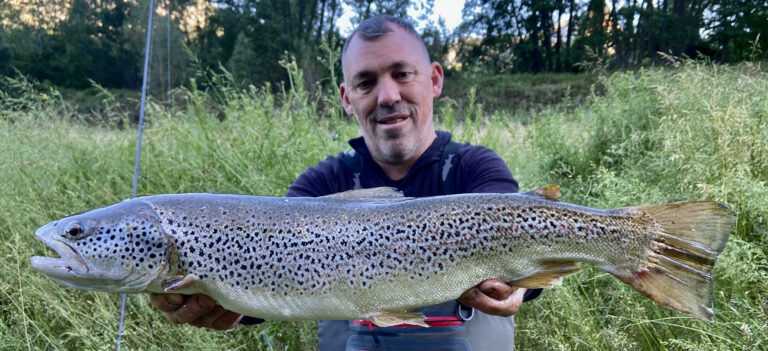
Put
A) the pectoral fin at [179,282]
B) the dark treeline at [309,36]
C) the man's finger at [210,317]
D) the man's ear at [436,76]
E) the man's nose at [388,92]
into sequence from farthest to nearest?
the dark treeline at [309,36] < the man's ear at [436,76] < the man's nose at [388,92] < the man's finger at [210,317] < the pectoral fin at [179,282]

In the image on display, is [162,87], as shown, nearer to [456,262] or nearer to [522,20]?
[456,262]

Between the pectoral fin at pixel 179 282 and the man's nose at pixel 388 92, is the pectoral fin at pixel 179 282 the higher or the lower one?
the lower one

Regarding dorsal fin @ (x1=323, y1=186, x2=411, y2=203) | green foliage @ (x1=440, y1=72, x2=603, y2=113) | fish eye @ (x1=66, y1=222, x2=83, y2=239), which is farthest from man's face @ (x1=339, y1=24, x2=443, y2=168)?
green foliage @ (x1=440, y1=72, x2=603, y2=113)

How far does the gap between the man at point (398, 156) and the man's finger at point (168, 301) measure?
414 mm

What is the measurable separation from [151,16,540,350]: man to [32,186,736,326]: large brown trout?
506mm

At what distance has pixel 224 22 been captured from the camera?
34.9m

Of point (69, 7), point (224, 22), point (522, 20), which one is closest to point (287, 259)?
point (69, 7)

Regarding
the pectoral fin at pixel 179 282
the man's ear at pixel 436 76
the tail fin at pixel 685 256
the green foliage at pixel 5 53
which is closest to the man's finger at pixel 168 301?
the pectoral fin at pixel 179 282

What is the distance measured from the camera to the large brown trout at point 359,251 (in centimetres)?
183

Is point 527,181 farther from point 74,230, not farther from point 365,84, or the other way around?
point 74,230

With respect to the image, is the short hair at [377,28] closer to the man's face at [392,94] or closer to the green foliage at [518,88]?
the man's face at [392,94]

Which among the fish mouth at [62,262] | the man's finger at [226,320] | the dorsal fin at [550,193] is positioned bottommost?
the man's finger at [226,320]

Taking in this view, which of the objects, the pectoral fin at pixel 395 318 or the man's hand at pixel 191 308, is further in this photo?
the man's hand at pixel 191 308

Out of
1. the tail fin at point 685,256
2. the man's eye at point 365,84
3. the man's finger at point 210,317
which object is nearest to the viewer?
the tail fin at point 685,256
